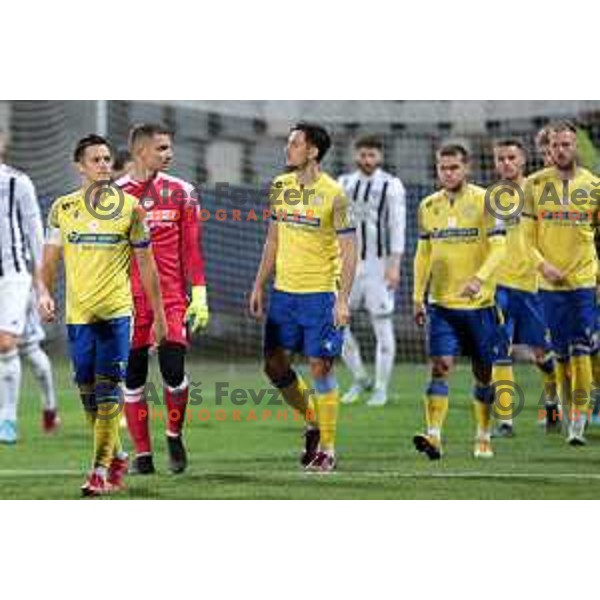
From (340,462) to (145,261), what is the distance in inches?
66.2

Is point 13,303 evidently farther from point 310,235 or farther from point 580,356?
point 580,356

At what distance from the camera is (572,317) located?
885 centimetres

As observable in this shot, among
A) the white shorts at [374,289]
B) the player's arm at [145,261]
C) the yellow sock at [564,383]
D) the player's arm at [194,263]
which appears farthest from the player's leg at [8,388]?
the yellow sock at [564,383]

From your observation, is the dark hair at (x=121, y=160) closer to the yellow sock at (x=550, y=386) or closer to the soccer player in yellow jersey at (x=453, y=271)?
the soccer player in yellow jersey at (x=453, y=271)

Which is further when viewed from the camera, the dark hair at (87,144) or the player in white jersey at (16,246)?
the player in white jersey at (16,246)

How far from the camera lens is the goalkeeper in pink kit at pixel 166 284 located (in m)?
7.61

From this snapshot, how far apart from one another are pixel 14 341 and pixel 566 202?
9.39 feet

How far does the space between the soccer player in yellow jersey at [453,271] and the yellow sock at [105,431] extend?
1635 mm

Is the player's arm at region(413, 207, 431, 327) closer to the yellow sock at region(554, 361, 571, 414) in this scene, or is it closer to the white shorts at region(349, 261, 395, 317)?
the yellow sock at region(554, 361, 571, 414)

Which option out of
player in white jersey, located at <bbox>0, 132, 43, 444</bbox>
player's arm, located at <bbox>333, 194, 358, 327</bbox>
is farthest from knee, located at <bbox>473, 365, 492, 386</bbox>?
player in white jersey, located at <bbox>0, 132, 43, 444</bbox>

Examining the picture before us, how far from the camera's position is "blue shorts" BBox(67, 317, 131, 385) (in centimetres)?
699

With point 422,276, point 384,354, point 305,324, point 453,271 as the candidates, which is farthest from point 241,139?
point 305,324

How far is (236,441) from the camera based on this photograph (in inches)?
359

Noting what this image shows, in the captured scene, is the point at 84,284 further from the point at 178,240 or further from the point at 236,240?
the point at 236,240
